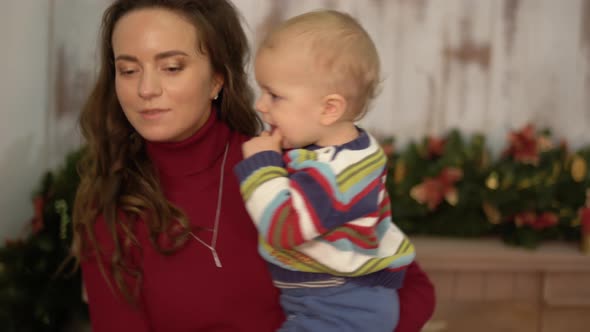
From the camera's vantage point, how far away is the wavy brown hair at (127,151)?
1520mm

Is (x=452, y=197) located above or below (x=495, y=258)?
above

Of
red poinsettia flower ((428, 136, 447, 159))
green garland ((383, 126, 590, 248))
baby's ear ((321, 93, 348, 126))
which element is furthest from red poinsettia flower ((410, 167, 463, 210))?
baby's ear ((321, 93, 348, 126))

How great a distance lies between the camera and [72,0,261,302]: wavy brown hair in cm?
152

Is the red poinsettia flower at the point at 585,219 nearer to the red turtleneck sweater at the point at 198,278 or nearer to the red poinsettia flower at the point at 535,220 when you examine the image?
the red poinsettia flower at the point at 535,220

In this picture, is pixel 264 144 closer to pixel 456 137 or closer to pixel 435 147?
pixel 435 147

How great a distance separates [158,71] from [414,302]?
31.0 inches

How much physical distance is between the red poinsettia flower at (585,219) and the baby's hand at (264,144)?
5.62 ft

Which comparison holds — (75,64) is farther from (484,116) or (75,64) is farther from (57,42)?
(484,116)

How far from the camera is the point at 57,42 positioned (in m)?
2.81

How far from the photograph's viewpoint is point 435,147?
9.14 feet

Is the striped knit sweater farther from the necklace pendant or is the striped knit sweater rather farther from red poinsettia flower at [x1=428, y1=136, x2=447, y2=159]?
red poinsettia flower at [x1=428, y1=136, x2=447, y2=159]

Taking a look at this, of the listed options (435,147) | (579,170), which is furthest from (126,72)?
(579,170)

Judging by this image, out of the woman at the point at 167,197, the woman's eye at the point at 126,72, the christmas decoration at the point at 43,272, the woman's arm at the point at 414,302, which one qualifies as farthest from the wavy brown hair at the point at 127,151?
the christmas decoration at the point at 43,272

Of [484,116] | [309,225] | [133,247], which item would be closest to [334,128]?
[309,225]
